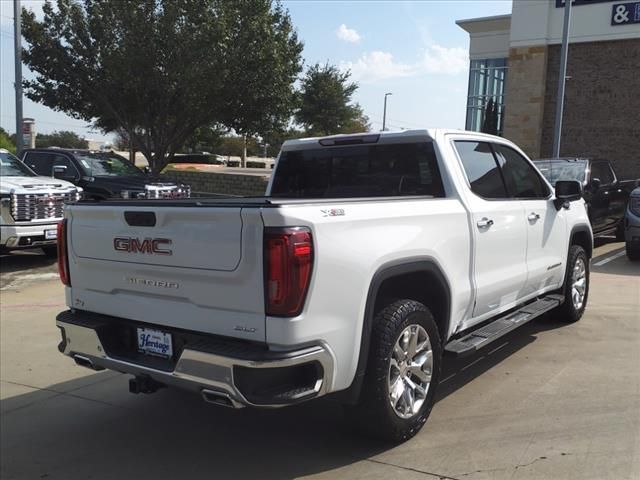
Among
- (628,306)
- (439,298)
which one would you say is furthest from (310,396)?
(628,306)

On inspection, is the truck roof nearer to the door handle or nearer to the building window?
the door handle

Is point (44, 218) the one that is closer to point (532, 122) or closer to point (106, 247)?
point (106, 247)

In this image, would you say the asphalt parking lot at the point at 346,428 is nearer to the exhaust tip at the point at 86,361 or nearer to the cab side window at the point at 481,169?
the exhaust tip at the point at 86,361

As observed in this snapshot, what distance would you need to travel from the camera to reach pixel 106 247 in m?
3.63

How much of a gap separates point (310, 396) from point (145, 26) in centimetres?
1729

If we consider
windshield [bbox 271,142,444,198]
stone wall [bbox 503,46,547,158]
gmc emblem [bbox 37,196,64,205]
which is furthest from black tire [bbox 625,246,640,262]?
stone wall [bbox 503,46,547,158]

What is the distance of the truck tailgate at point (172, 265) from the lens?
3.01 metres

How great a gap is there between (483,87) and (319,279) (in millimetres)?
31057

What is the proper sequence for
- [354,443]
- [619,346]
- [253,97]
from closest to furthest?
[354,443] → [619,346] → [253,97]

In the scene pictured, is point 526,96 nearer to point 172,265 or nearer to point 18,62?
point 18,62

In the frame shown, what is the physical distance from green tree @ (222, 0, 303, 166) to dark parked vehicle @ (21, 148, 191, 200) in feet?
21.1

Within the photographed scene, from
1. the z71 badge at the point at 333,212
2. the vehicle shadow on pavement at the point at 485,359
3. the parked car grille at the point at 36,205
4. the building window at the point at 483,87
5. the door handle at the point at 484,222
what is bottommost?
the vehicle shadow on pavement at the point at 485,359

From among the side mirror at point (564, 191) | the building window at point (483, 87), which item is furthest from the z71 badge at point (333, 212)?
the building window at point (483, 87)

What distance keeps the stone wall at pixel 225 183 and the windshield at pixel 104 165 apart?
24.8 ft
